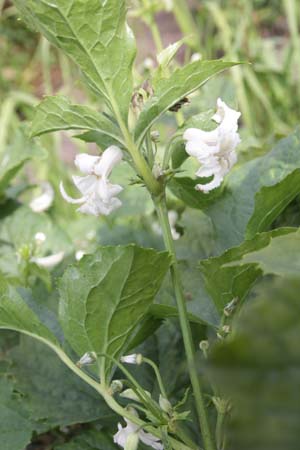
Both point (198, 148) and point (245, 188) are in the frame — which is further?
point (245, 188)

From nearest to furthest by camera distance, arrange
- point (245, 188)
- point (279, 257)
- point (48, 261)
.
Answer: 1. point (279, 257)
2. point (245, 188)
3. point (48, 261)

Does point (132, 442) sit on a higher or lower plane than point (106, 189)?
lower

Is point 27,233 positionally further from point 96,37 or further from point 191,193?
point 96,37

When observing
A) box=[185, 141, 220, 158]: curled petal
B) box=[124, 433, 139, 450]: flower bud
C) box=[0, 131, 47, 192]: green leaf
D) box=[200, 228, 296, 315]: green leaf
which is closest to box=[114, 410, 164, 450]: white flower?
box=[124, 433, 139, 450]: flower bud

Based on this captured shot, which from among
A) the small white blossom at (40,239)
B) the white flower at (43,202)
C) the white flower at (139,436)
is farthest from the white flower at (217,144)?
the white flower at (43,202)

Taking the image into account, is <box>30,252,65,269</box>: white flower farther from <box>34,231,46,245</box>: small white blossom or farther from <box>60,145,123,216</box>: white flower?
<box>60,145,123,216</box>: white flower

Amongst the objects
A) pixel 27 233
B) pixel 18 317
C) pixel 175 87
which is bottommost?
pixel 27 233

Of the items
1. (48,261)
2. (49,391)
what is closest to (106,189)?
(49,391)
